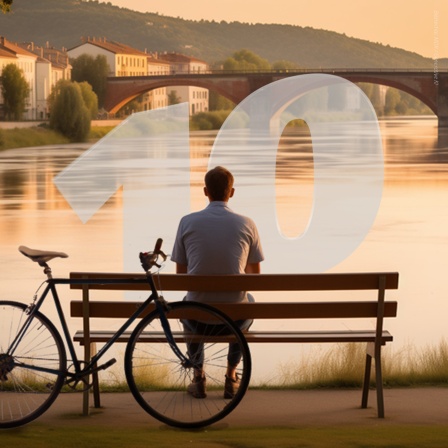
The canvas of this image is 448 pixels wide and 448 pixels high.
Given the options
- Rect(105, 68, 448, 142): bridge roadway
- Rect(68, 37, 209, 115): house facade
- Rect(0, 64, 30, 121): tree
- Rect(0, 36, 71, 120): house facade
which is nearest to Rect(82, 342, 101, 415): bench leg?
Rect(105, 68, 448, 142): bridge roadway

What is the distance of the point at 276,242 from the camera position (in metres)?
15.5

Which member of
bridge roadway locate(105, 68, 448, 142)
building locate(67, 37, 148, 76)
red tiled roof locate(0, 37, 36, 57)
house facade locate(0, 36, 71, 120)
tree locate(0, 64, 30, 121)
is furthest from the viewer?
building locate(67, 37, 148, 76)

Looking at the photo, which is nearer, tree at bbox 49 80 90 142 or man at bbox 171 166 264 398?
man at bbox 171 166 264 398

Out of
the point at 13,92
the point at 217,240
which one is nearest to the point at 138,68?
the point at 13,92

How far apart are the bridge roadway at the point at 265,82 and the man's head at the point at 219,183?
163 feet

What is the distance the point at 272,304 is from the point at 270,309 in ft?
0.09

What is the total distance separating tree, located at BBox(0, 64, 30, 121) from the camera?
60312 millimetres

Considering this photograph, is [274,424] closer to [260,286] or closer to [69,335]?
[260,286]

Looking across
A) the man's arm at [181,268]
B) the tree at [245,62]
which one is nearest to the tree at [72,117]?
the tree at [245,62]

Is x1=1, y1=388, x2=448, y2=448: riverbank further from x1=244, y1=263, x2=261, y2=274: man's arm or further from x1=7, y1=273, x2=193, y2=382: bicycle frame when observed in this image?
x1=244, y1=263, x2=261, y2=274: man's arm

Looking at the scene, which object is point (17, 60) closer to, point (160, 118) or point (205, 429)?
point (160, 118)

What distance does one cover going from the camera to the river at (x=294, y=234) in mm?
8930

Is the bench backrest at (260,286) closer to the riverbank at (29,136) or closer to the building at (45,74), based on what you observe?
the riverbank at (29,136)

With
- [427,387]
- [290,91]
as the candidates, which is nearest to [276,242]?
[427,387]
